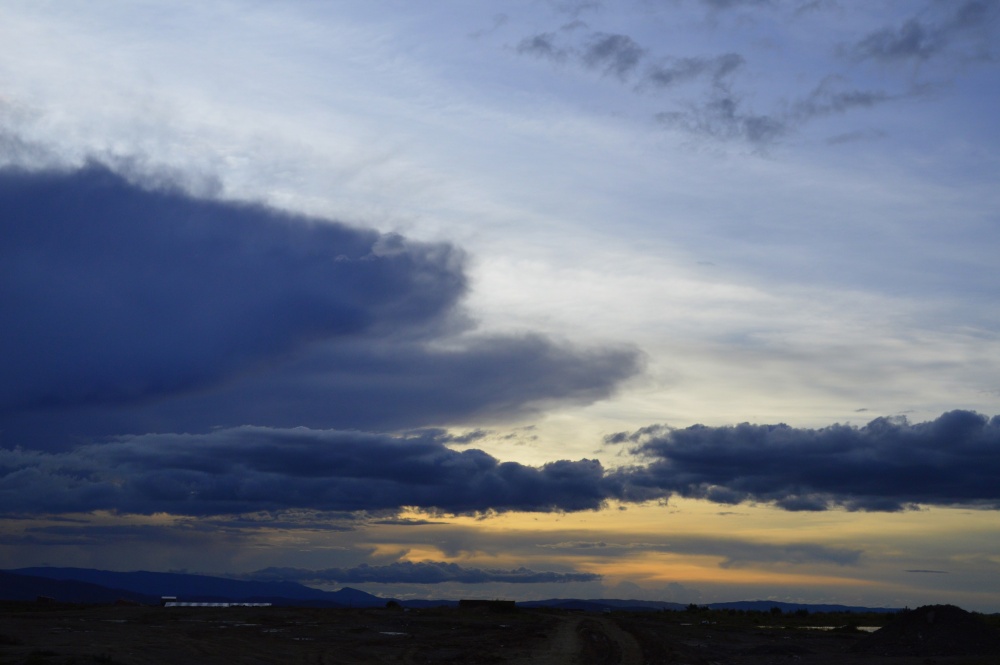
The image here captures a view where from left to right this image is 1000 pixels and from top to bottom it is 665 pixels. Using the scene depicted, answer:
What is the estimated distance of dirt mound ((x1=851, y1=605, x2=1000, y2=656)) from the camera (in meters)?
56.2

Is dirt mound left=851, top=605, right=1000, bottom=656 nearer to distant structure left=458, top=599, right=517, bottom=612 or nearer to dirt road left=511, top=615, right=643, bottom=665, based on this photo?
dirt road left=511, top=615, right=643, bottom=665

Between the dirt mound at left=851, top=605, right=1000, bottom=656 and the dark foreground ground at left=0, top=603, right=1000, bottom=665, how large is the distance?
5.42 feet

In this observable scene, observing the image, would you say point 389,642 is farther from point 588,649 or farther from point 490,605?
point 490,605

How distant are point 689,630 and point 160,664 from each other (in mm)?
52971

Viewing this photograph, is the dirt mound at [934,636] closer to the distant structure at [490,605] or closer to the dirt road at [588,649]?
the dirt road at [588,649]

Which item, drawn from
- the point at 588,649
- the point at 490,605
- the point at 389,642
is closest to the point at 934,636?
the point at 588,649

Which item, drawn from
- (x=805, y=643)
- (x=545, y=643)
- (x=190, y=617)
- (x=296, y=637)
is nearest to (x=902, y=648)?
(x=805, y=643)

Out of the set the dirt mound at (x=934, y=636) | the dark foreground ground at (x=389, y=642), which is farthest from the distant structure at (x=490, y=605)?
the dirt mound at (x=934, y=636)

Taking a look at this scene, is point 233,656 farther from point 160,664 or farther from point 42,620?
point 42,620

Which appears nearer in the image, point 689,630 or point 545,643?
point 545,643

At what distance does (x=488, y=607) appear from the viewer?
11788cm

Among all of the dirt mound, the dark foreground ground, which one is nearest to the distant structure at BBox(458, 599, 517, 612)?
the dark foreground ground

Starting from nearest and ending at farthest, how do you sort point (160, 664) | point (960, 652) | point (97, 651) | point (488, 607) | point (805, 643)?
point (160, 664) → point (97, 651) → point (960, 652) → point (805, 643) → point (488, 607)

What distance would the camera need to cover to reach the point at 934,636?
5841 cm
